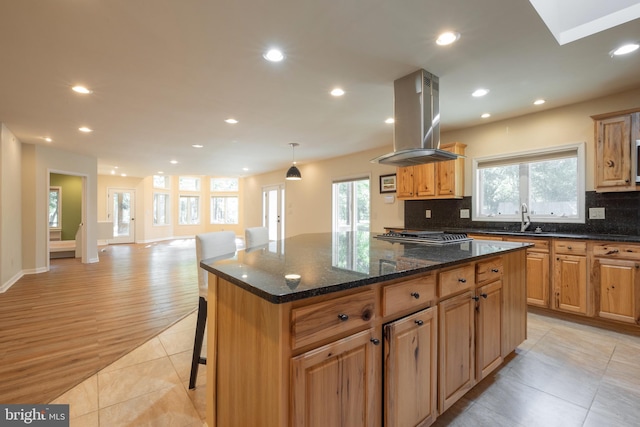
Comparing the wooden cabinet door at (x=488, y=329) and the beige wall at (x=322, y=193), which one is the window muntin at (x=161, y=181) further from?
the wooden cabinet door at (x=488, y=329)

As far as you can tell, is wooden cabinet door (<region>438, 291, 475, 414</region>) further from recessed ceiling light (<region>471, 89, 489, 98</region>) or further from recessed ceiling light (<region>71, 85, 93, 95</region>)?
recessed ceiling light (<region>71, 85, 93, 95</region>)

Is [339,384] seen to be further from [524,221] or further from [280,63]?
[524,221]

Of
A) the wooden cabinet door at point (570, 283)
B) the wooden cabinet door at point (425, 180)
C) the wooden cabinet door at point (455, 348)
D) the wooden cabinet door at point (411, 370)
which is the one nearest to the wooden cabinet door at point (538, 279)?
the wooden cabinet door at point (570, 283)

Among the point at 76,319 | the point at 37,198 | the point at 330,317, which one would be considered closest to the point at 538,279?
the point at 330,317

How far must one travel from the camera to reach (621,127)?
292 cm

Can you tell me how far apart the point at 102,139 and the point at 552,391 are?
6658mm

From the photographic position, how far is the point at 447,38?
6.93ft

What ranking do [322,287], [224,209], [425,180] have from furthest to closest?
[224,209] → [425,180] → [322,287]

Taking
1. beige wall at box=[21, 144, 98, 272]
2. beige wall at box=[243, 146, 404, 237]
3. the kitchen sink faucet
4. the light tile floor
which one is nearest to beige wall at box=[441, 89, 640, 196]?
the kitchen sink faucet

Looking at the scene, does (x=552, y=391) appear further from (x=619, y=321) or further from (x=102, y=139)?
(x=102, y=139)

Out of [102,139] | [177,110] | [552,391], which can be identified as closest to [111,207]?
[102,139]

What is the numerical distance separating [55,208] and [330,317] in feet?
33.9

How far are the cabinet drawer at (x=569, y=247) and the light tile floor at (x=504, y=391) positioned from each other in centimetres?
87

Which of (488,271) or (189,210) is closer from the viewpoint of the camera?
(488,271)
